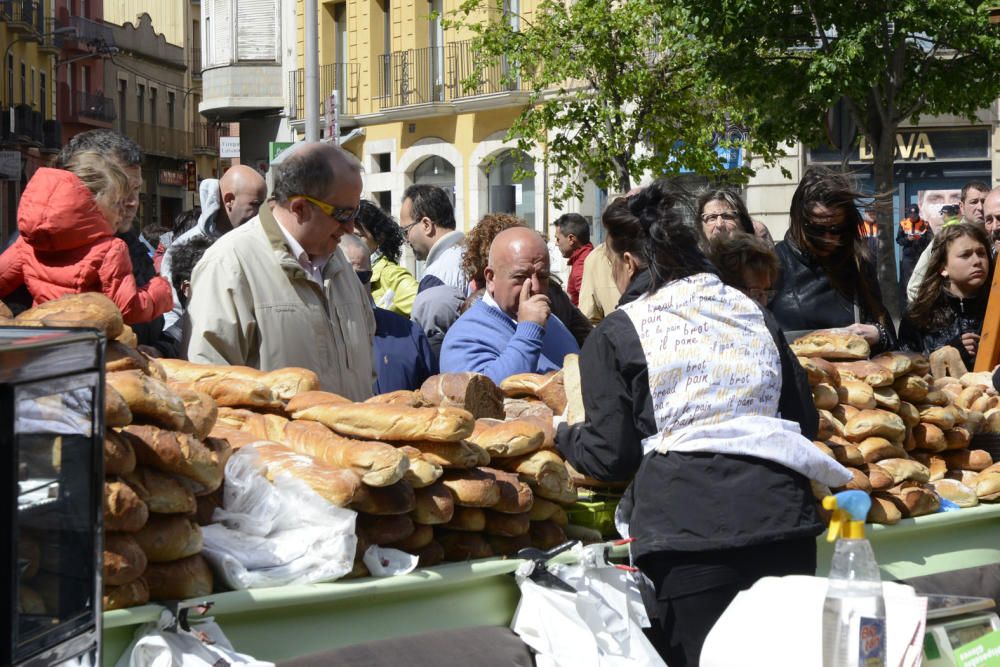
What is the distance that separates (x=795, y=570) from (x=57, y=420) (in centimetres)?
237

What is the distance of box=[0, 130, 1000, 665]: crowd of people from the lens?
385 centimetres

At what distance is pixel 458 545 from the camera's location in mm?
3842

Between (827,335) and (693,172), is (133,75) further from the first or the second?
(827,335)

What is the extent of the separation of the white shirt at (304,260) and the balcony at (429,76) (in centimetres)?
2491

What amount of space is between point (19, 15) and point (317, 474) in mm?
53895

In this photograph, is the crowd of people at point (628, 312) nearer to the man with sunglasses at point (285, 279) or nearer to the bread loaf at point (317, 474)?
the man with sunglasses at point (285, 279)

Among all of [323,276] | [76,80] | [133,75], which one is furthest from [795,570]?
[133,75]

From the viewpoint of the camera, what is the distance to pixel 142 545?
3.12 metres

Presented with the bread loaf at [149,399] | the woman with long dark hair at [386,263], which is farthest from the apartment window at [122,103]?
the bread loaf at [149,399]

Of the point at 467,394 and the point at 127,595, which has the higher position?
the point at 467,394

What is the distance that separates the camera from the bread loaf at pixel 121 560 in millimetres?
2973

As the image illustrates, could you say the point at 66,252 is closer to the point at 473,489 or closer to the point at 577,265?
the point at 473,489

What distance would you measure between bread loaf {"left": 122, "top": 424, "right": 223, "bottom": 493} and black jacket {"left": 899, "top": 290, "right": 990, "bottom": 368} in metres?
4.45

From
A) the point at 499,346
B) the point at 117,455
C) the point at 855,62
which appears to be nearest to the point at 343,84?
the point at 855,62
